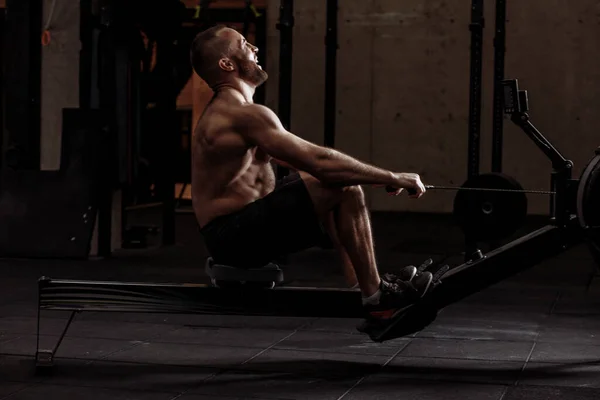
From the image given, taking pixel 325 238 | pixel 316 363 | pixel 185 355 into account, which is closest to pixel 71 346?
pixel 185 355

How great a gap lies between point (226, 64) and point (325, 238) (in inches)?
40.8

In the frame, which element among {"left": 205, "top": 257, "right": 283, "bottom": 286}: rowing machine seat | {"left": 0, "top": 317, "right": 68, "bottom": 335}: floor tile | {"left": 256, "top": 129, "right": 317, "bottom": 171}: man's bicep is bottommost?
{"left": 0, "top": 317, "right": 68, "bottom": 335}: floor tile

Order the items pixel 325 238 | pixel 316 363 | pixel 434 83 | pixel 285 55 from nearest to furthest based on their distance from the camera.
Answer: pixel 316 363
pixel 325 238
pixel 285 55
pixel 434 83

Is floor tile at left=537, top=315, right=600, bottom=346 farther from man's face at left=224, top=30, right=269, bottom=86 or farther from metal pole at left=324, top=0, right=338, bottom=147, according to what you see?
metal pole at left=324, top=0, right=338, bottom=147

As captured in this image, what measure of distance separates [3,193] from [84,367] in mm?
4079

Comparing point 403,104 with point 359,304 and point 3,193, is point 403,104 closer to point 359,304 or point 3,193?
point 3,193

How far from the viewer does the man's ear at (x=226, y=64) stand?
3.98 metres

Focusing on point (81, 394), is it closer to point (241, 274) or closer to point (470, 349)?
point (241, 274)

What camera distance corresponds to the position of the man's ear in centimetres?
398

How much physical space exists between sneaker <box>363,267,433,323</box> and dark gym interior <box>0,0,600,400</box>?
0.06m

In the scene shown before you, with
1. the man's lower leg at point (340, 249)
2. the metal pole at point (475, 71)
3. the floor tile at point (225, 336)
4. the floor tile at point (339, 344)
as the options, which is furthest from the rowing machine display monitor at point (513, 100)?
the metal pole at point (475, 71)

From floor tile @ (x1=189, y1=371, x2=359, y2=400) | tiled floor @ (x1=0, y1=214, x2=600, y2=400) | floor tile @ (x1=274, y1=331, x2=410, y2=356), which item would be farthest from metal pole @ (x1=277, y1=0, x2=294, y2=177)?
floor tile @ (x1=189, y1=371, x2=359, y2=400)

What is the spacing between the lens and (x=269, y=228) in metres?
3.84

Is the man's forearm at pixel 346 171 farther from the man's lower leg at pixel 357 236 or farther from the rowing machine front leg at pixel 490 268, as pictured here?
the rowing machine front leg at pixel 490 268
